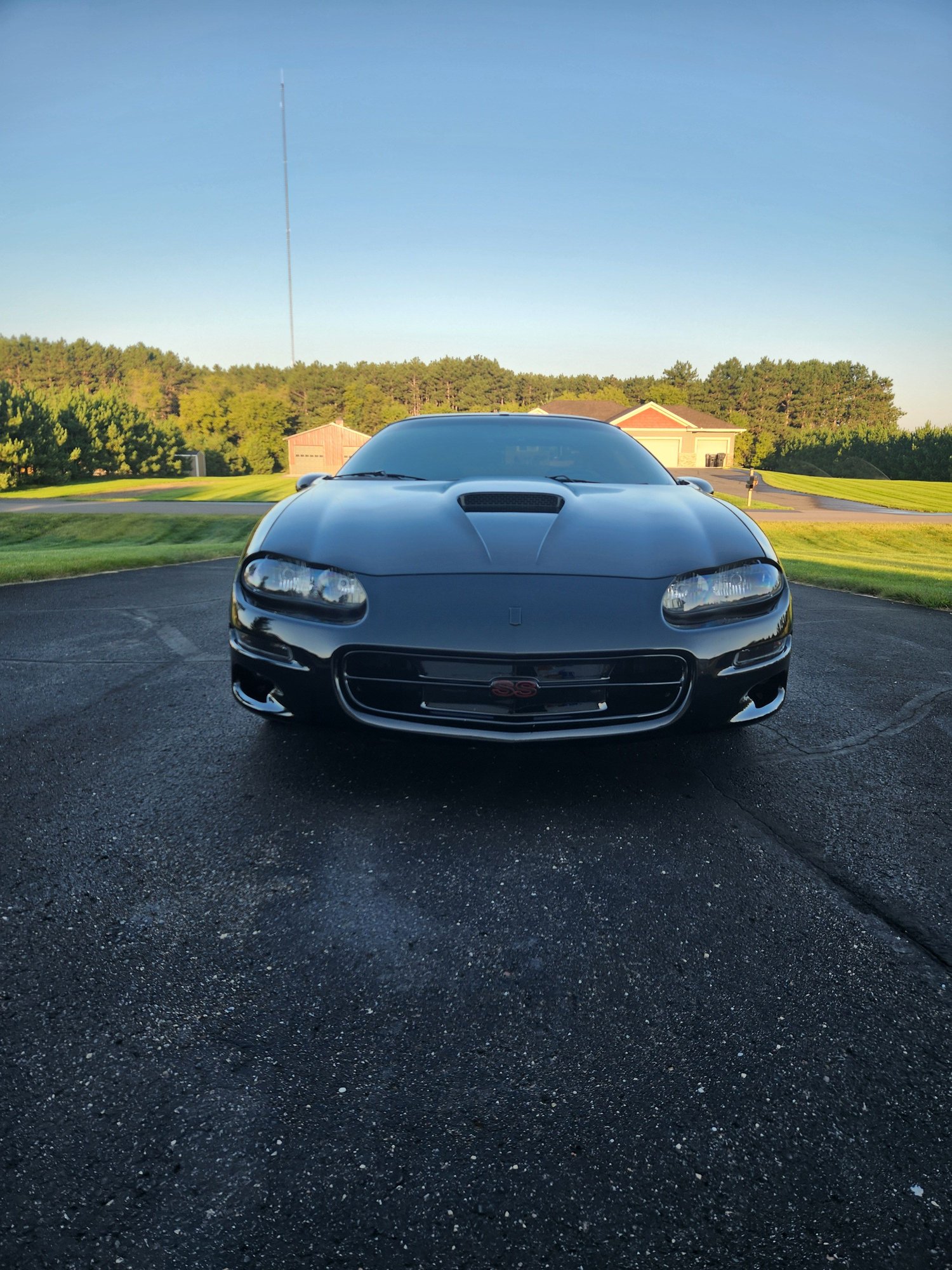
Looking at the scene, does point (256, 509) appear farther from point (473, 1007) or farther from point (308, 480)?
point (473, 1007)

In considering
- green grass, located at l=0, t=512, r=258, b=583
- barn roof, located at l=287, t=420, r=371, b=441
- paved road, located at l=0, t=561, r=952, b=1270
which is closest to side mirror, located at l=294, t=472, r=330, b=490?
paved road, located at l=0, t=561, r=952, b=1270

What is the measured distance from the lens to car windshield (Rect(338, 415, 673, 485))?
349 cm

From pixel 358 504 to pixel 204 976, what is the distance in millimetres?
1712

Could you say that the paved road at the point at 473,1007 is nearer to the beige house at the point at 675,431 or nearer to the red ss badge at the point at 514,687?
the red ss badge at the point at 514,687

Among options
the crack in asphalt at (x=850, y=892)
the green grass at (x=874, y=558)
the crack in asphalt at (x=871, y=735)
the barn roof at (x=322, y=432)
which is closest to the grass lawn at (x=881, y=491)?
the green grass at (x=874, y=558)

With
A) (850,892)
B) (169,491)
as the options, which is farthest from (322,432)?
(850,892)

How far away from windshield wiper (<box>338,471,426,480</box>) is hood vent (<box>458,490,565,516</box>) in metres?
0.63

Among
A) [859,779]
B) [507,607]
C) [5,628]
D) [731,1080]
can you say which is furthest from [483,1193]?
[5,628]

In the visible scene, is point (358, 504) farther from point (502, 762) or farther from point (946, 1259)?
point (946, 1259)

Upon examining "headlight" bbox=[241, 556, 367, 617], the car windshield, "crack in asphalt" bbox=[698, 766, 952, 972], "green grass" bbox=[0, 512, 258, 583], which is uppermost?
the car windshield

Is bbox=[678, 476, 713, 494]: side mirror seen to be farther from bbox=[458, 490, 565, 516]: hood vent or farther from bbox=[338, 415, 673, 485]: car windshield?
bbox=[458, 490, 565, 516]: hood vent

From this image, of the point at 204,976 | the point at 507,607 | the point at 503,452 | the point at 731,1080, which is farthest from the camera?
the point at 503,452

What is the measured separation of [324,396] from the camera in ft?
321

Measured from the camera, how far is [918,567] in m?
10.2
